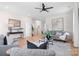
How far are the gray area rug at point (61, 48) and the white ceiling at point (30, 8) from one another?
1.43 ft

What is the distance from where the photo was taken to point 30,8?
1.72 m

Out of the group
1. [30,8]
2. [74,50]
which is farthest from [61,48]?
[30,8]

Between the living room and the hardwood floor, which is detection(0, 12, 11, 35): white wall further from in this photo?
the hardwood floor

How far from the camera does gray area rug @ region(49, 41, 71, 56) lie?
1657mm

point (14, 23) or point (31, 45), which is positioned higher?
point (14, 23)

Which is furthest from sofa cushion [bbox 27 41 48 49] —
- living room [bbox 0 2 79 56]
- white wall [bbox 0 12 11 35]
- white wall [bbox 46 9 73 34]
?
white wall [bbox 0 12 11 35]

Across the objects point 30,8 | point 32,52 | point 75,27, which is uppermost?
point 30,8

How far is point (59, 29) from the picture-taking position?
176 cm

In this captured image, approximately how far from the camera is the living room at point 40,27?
1.69 meters

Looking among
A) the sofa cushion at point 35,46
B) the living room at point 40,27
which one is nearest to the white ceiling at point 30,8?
the living room at point 40,27

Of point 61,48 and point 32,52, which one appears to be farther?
point 61,48

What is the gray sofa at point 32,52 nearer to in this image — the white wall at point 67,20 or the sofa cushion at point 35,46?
the sofa cushion at point 35,46

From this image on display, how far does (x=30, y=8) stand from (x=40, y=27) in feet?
0.98

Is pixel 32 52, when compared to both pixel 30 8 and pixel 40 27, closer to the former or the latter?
pixel 40 27
